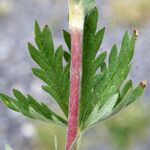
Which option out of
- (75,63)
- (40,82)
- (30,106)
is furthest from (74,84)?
(40,82)

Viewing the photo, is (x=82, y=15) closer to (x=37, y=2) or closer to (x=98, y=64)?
(x=98, y=64)

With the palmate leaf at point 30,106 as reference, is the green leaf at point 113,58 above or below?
above

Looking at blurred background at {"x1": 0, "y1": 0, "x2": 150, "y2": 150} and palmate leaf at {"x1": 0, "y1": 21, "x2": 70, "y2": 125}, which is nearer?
palmate leaf at {"x1": 0, "y1": 21, "x2": 70, "y2": 125}

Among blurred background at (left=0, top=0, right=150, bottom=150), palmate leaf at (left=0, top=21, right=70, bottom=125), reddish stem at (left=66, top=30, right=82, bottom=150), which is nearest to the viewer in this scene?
reddish stem at (left=66, top=30, right=82, bottom=150)

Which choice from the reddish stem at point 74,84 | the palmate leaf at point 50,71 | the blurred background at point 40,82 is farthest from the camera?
the blurred background at point 40,82

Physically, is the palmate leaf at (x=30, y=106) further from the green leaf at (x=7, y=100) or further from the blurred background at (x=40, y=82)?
the blurred background at (x=40, y=82)

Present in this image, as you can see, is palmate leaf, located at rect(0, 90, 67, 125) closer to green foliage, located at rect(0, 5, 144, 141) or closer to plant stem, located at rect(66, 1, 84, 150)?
green foliage, located at rect(0, 5, 144, 141)

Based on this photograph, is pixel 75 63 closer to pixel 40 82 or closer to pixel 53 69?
pixel 53 69

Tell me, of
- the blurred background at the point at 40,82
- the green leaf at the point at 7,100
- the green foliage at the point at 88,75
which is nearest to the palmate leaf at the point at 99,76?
the green foliage at the point at 88,75

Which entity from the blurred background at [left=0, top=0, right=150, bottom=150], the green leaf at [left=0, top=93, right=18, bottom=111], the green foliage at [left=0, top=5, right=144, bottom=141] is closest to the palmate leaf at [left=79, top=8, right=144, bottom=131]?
the green foliage at [left=0, top=5, right=144, bottom=141]
